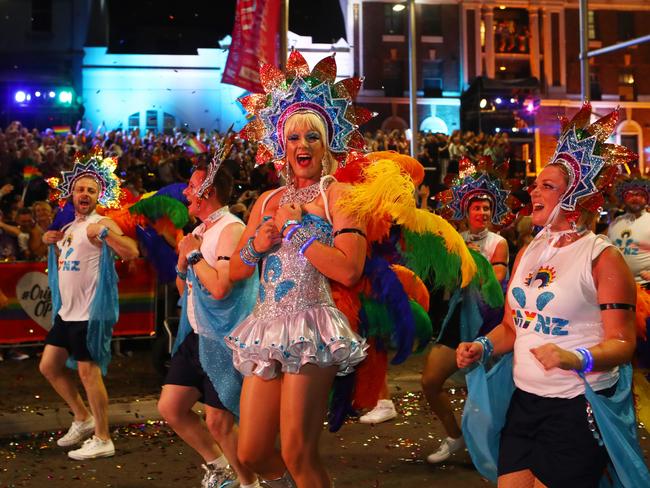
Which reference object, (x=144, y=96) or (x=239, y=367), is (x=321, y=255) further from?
(x=144, y=96)

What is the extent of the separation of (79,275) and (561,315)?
4.10 meters

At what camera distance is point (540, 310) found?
340 cm

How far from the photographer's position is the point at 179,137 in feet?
69.7

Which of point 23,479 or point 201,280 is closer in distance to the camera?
point 201,280

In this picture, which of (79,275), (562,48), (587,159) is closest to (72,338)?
(79,275)

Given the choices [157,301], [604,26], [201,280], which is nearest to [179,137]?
[157,301]

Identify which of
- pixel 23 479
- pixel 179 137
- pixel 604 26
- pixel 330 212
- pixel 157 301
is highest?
pixel 604 26

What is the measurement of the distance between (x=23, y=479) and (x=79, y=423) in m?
0.88

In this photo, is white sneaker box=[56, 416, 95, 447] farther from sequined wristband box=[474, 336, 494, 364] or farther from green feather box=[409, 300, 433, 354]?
sequined wristband box=[474, 336, 494, 364]

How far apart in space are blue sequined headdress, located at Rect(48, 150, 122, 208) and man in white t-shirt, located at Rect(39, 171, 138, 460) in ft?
0.30

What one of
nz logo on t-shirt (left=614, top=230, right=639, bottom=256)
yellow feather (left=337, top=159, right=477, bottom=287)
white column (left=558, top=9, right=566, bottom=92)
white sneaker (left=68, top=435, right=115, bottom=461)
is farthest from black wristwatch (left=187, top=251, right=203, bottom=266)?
white column (left=558, top=9, right=566, bottom=92)

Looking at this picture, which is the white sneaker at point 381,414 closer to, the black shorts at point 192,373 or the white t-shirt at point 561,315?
the black shorts at point 192,373

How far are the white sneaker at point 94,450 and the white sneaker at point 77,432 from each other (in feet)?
0.92

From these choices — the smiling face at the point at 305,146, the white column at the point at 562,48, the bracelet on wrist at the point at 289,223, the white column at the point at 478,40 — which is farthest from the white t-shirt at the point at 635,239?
the white column at the point at 562,48
